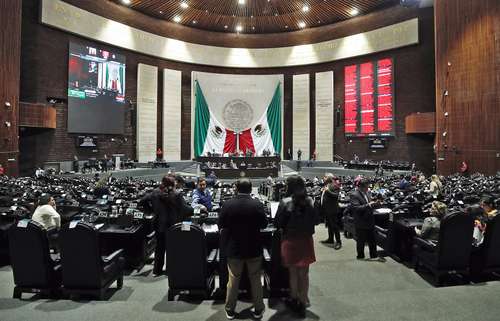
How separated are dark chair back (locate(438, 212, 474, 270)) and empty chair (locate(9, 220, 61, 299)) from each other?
4.24 metres

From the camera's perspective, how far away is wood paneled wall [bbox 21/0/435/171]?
1546 cm

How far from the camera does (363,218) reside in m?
4.75

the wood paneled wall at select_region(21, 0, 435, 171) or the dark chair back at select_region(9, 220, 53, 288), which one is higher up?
the wood paneled wall at select_region(21, 0, 435, 171)

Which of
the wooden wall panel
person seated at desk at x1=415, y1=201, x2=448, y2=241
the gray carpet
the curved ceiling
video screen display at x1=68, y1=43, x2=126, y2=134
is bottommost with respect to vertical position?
the gray carpet

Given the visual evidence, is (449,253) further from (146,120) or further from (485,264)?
(146,120)

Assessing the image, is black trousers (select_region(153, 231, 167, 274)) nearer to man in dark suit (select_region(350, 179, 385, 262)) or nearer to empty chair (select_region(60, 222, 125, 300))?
empty chair (select_region(60, 222, 125, 300))

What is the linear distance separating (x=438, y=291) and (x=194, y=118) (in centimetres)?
1997

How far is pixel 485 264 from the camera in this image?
3855mm

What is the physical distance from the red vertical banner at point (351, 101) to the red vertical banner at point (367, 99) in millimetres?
391

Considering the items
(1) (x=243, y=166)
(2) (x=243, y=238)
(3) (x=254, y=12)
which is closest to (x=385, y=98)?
(1) (x=243, y=166)

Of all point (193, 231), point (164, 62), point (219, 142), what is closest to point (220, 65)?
point (164, 62)

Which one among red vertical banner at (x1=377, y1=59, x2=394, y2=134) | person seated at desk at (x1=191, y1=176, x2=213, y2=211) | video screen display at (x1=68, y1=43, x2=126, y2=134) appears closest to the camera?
person seated at desk at (x1=191, y1=176, x2=213, y2=211)

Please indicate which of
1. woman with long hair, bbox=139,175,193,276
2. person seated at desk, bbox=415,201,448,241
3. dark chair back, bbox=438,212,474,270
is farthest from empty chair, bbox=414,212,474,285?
woman with long hair, bbox=139,175,193,276

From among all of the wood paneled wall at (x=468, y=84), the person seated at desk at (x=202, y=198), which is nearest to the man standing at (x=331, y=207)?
the person seated at desk at (x=202, y=198)
